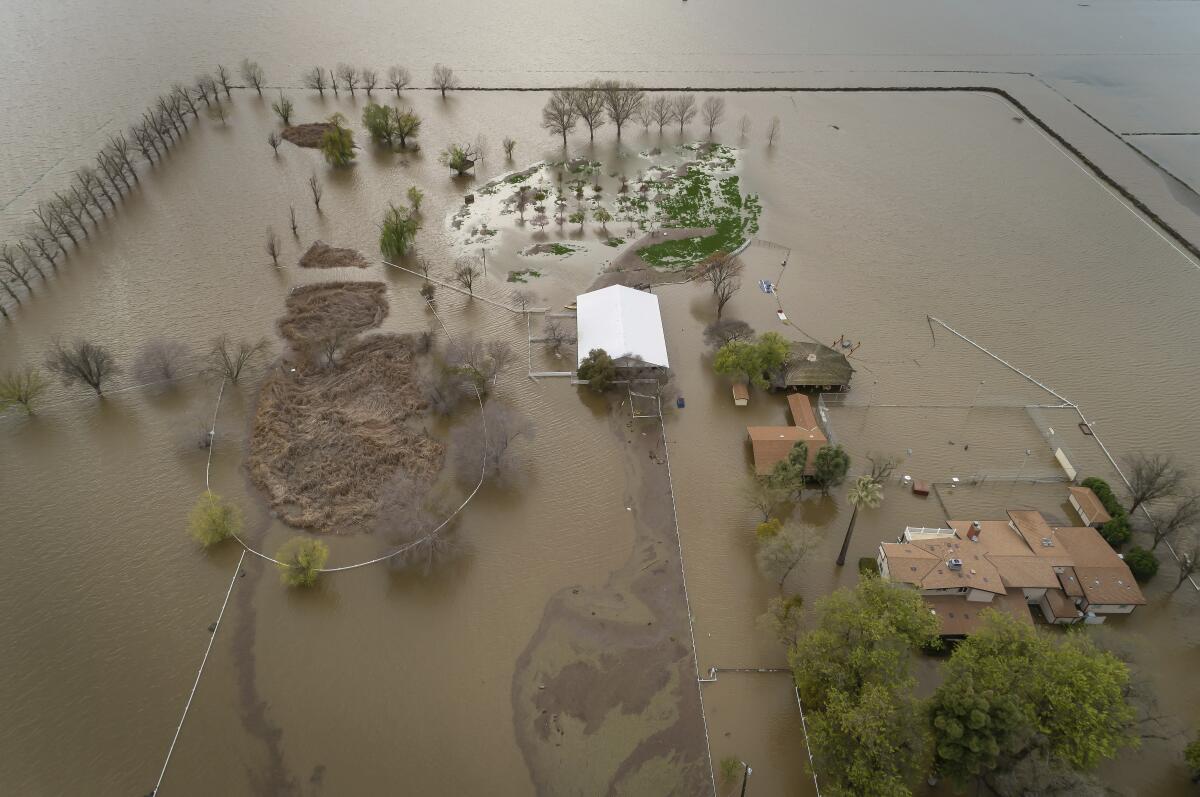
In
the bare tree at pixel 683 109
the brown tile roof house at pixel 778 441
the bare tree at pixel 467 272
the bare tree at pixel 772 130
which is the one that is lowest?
the brown tile roof house at pixel 778 441

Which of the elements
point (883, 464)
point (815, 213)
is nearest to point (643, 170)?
point (815, 213)

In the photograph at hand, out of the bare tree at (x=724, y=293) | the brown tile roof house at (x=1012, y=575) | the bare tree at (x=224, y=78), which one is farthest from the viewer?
the bare tree at (x=224, y=78)

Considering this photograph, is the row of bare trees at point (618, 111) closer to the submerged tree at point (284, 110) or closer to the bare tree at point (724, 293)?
the submerged tree at point (284, 110)

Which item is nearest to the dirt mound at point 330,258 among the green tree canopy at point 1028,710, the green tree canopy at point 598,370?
the green tree canopy at point 598,370

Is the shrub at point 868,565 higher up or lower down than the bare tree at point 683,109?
lower down

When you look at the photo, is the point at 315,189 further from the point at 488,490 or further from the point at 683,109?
the point at 683,109

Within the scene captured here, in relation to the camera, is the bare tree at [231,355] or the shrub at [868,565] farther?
the bare tree at [231,355]

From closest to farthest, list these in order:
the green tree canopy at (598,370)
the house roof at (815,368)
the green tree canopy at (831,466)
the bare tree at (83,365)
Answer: the green tree canopy at (831,466) < the bare tree at (83,365) < the green tree canopy at (598,370) < the house roof at (815,368)

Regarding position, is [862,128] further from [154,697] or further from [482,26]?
[154,697]
